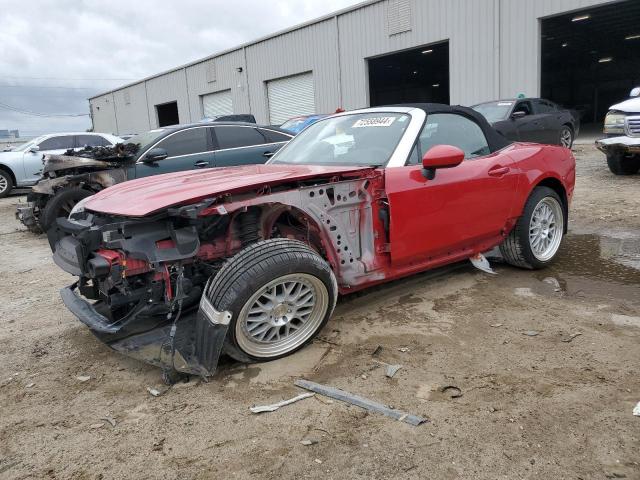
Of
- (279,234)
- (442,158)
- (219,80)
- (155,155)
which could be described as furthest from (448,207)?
(219,80)

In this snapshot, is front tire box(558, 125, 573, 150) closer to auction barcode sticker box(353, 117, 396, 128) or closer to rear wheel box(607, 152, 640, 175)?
rear wheel box(607, 152, 640, 175)

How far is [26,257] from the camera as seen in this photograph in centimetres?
668

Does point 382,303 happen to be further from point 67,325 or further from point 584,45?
point 584,45

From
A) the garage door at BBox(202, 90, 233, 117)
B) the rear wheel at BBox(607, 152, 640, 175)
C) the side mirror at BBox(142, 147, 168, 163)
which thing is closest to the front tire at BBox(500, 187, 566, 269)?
the side mirror at BBox(142, 147, 168, 163)

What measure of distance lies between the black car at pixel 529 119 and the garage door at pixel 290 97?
36.7 feet

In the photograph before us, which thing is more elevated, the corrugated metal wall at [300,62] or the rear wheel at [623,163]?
the corrugated metal wall at [300,62]

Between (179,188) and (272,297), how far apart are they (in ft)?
2.90

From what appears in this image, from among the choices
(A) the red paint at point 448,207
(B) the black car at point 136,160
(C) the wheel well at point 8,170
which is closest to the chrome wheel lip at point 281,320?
(A) the red paint at point 448,207

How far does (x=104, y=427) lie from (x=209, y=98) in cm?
2757

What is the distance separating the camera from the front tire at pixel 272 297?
283 cm

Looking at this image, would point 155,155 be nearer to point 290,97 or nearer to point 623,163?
point 623,163

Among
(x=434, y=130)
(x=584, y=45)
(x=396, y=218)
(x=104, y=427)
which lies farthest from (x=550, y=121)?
(x=584, y=45)

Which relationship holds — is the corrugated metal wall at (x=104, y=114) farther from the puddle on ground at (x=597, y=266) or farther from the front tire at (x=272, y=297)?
the front tire at (x=272, y=297)

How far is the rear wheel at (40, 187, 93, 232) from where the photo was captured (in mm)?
7027
